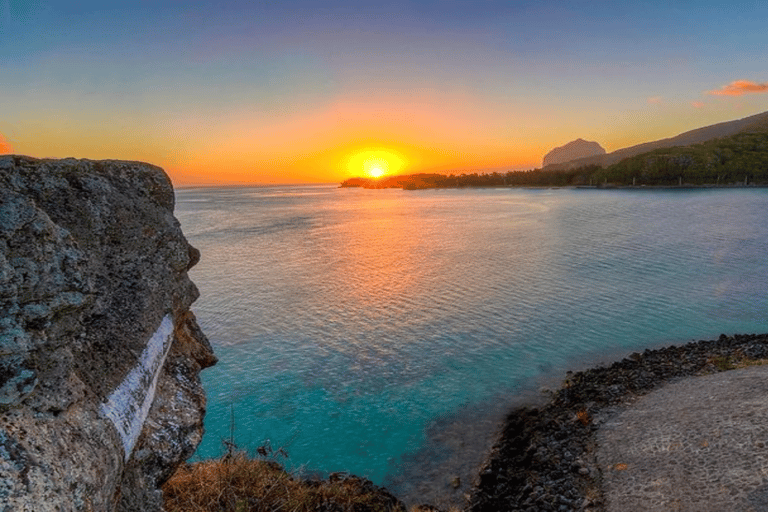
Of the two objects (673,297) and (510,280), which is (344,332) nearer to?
(510,280)

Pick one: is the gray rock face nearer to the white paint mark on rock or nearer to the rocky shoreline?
the white paint mark on rock

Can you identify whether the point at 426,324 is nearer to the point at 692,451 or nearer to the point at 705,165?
the point at 692,451

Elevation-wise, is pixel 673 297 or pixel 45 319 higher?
pixel 45 319

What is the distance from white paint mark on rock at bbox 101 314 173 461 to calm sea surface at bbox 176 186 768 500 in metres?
9.82

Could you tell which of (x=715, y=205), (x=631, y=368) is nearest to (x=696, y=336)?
(x=631, y=368)

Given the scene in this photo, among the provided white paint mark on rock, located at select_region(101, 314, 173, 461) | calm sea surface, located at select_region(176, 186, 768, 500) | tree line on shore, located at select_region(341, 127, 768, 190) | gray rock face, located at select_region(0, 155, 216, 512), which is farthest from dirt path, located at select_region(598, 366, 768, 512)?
tree line on shore, located at select_region(341, 127, 768, 190)

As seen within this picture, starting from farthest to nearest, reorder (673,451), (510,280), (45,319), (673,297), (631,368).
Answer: (510,280)
(673,297)
(631,368)
(673,451)
(45,319)

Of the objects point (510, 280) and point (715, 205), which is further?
point (715, 205)

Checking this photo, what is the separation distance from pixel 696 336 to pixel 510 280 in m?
15.1

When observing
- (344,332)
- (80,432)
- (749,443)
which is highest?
(80,432)

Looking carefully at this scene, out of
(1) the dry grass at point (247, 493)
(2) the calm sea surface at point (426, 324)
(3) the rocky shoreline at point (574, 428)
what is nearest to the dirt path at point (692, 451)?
(3) the rocky shoreline at point (574, 428)

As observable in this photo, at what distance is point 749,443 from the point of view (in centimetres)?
1095

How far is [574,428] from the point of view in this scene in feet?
47.7

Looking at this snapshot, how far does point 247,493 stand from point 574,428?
10585 millimetres
